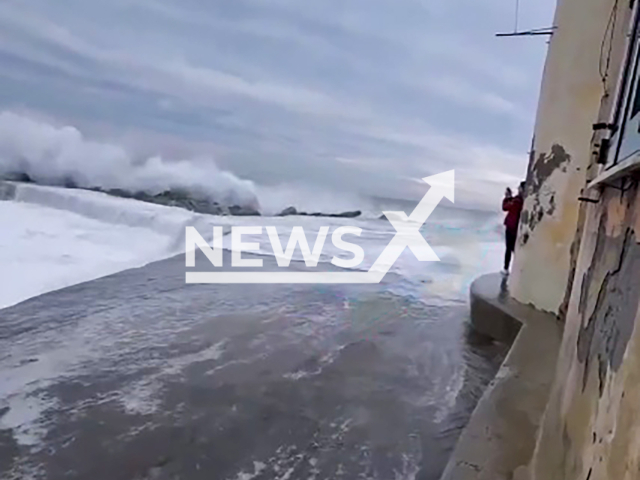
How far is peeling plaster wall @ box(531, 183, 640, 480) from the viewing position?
1032mm

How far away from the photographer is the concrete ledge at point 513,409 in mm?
2111

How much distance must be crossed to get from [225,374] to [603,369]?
2.90m

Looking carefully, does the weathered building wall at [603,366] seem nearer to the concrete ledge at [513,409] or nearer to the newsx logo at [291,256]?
the concrete ledge at [513,409]

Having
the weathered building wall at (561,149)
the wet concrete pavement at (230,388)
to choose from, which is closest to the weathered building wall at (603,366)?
the wet concrete pavement at (230,388)

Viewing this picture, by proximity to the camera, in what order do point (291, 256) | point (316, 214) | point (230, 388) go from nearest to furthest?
1. point (230, 388)
2. point (291, 256)
3. point (316, 214)

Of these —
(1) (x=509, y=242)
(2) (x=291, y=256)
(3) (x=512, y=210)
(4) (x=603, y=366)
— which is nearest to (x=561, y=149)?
(3) (x=512, y=210)

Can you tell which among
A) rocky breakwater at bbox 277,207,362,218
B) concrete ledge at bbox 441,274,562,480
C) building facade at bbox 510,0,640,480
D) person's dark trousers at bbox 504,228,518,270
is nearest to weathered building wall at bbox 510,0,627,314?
building facade at bbox 510,0,640,480

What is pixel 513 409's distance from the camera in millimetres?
2650

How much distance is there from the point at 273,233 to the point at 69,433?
1179 centimetres

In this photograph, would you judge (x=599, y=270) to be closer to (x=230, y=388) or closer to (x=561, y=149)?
(x=230, y=388)

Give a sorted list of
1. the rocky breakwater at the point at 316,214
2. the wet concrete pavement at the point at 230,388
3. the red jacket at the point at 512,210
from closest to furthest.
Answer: the wet concrete pavement at the point at 230,388 → the red jacket at the point at 512,210 → the rocky breakwater at the point at 316,214

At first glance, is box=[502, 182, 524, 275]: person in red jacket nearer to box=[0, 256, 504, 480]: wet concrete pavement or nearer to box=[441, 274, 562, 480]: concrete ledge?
box=[0, 256, 504, 480]: wet concrete pavement

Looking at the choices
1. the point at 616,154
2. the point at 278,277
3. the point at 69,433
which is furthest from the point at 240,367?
the point at 278,277

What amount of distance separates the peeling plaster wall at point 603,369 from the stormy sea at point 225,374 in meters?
0.96
